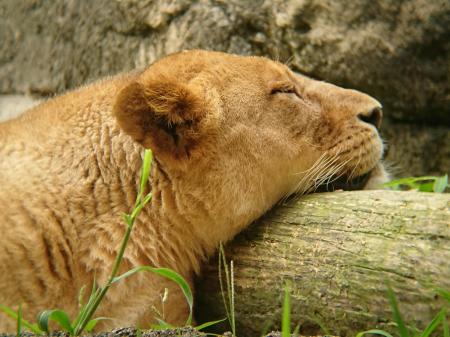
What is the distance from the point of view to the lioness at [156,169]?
2240mm

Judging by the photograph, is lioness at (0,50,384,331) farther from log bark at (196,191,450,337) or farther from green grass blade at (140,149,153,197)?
green grass blade at (140,149,153,197)

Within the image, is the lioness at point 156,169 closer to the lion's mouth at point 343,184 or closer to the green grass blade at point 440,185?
the lion's mouth at point 343,184

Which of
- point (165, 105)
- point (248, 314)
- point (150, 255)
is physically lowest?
point (248, 314)

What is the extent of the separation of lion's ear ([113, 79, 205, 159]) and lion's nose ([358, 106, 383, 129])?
65 centimetres

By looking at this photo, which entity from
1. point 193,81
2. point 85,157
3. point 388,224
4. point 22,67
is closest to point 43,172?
point 85,157

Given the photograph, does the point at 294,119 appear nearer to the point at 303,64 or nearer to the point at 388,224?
the point at 388,224

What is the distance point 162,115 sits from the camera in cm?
230

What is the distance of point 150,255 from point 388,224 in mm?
719

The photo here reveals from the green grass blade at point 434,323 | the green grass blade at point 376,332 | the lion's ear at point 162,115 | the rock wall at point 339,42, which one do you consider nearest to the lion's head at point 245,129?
the lion's ear at point 162,115

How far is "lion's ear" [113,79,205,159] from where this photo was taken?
224 cm

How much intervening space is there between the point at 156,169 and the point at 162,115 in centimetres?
19

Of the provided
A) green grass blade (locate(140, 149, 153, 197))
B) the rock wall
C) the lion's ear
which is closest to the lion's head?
the lion's ear

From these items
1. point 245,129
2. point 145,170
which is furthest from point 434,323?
point 245,129

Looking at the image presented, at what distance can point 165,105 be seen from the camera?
90.0 inches
